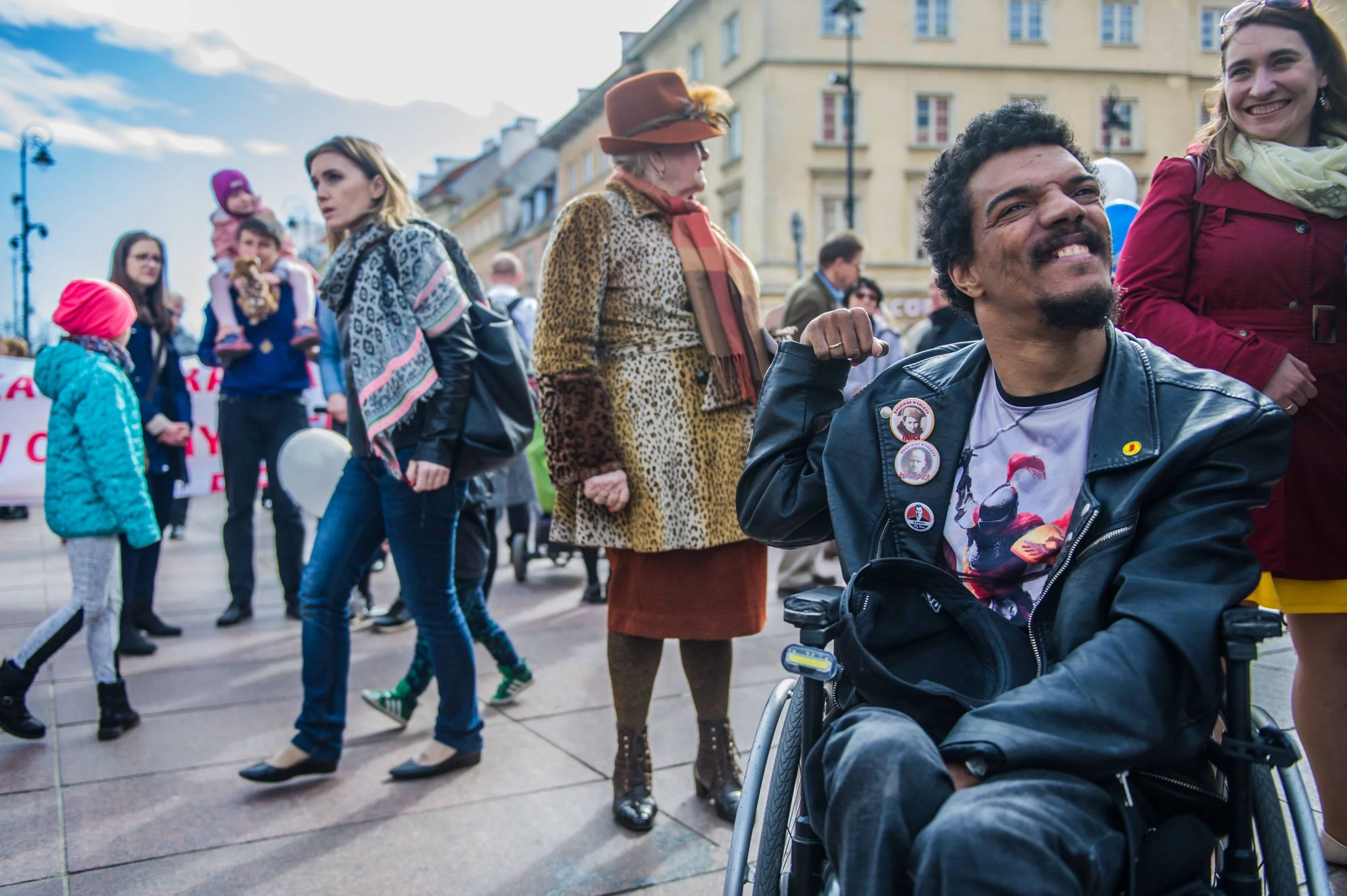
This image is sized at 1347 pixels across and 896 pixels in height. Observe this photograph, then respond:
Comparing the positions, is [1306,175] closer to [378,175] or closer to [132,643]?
[378,175]

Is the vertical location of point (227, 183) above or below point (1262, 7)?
above

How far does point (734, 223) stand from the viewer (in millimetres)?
37438

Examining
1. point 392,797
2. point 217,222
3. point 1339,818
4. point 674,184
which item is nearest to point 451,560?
point 392,797

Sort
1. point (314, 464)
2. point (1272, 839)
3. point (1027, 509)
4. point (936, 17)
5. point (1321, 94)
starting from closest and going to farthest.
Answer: point (1272, 839), point (1027, 509), point (1321, 94), point (314, 464), point (936, 17)

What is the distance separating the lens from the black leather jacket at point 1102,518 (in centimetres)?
157

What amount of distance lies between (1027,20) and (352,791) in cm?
A: 3896

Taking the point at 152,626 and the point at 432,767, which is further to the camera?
the point at 152,626

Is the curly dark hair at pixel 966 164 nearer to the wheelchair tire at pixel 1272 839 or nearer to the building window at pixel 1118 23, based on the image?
the wheelchair tire at pixel 1272 839

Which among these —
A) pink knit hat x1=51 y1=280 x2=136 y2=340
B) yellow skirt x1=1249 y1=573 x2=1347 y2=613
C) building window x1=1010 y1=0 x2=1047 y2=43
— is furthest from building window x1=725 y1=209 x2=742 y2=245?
yellow skirt x1=1249 y1=573 x2=1347 y2=613

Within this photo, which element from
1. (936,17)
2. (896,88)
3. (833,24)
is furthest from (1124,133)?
A: (833,24)

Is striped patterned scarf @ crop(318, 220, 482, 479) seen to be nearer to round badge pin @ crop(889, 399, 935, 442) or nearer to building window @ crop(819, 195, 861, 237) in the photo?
round badge pin @ crop(889, 399, 935, 442)

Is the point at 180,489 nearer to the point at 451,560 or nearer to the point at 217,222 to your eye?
the point at 217,222

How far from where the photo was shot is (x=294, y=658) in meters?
5.50

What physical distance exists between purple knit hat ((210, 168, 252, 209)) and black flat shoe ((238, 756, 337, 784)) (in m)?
4.41
